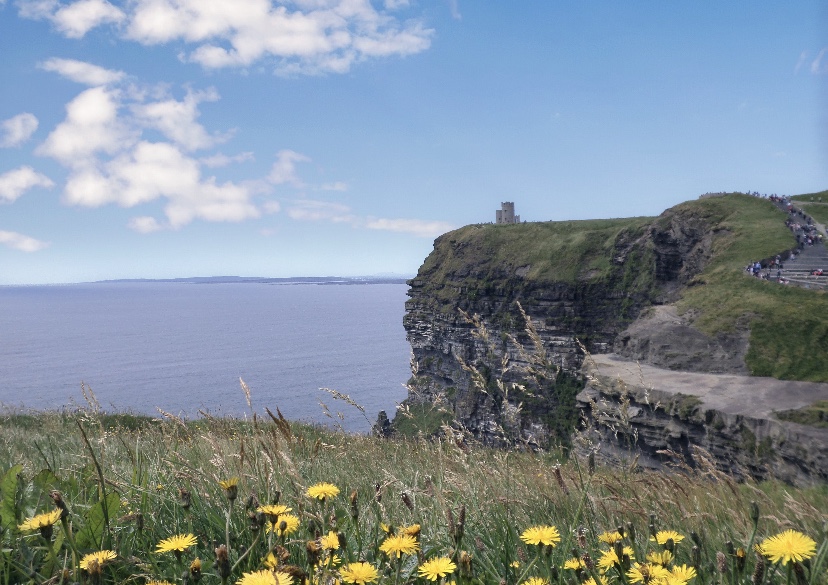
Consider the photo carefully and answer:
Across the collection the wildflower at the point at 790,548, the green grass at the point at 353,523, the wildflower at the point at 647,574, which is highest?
the wildflower at the point at 790,548

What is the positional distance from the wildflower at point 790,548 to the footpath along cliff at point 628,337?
5.54 feet

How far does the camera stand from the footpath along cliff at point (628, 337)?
310 inches

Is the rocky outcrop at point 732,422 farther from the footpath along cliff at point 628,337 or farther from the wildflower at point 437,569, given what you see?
the wildflower at point 437,569

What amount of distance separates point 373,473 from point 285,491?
1471 millimetres

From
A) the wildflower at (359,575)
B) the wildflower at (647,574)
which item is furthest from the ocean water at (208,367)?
the wildflower at (647,574)

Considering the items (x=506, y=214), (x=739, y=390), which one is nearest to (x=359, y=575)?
(x=739, y=390)

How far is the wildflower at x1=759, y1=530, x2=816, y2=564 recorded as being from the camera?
1.56 m

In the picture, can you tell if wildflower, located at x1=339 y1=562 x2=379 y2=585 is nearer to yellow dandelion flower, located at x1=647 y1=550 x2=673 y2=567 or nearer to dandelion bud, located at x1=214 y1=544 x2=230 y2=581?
dandelion bud, located at x1=214 y1=544 x2=230 y2=581

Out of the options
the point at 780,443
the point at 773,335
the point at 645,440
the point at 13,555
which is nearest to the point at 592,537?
the point at 13,555

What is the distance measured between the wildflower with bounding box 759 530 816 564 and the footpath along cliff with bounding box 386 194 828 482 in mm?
1688

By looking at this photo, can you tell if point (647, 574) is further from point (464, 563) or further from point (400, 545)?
point (400, 545)

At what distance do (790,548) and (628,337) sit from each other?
146 ft

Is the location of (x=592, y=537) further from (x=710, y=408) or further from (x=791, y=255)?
(x=791, y=255)

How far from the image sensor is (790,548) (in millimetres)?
1596
